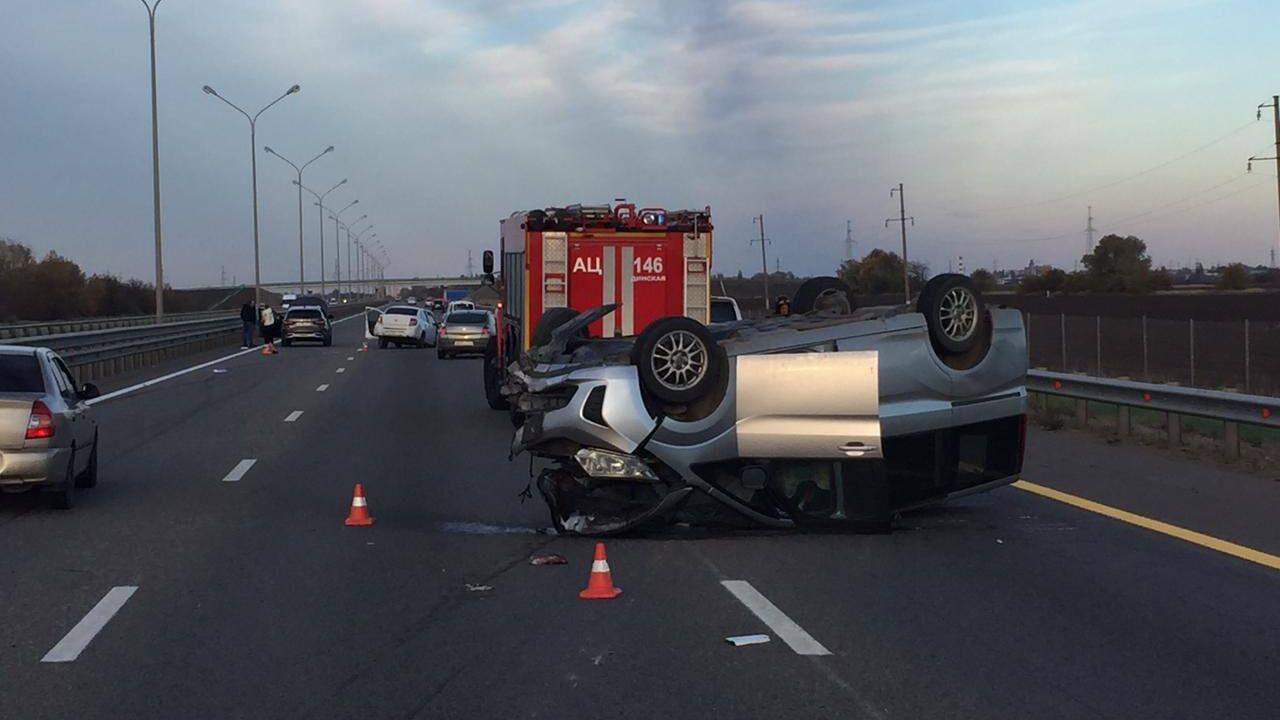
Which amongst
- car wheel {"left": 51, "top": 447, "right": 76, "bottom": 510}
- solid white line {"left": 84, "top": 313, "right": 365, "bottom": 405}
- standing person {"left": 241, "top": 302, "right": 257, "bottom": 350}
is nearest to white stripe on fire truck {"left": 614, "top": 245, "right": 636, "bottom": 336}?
solid white line {"left": 84, "top": 313, "right": 365, "bottom": 405}

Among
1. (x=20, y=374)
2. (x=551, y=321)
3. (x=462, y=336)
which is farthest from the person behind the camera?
(x=462, y=336)

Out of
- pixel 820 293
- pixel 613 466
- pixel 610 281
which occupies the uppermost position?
pixel 610 281

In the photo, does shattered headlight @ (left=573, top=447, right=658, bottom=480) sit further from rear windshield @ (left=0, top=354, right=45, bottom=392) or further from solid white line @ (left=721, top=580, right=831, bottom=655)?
rear windshield @ (left=0, top=354, right=45, bottom=392)

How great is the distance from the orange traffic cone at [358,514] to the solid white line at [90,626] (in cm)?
270

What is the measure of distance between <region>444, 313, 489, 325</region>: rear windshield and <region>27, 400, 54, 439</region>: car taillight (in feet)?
107

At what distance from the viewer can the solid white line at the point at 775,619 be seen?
7.58 metres

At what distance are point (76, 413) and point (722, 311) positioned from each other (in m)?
14.4

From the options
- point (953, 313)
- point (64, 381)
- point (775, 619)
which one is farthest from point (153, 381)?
point (775, 619)

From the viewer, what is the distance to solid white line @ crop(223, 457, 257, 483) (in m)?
15.1

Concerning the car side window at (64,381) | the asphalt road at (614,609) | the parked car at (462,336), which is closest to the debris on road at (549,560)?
the asphalt road at (614,609)

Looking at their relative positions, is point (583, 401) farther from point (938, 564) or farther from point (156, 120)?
point (156, 120)

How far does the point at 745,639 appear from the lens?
25.4 ft

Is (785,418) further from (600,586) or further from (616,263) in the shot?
(616,263)

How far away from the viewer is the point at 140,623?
8.25 metres
